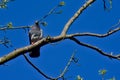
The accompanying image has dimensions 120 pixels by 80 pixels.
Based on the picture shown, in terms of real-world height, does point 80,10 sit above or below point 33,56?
above

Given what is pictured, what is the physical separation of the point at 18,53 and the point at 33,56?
4.75 ft

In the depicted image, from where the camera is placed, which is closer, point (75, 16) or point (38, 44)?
point (38, 44)

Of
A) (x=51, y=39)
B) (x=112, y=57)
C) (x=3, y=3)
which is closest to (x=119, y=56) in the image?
(x=112, y=57)

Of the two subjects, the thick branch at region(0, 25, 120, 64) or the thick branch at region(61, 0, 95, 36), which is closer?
the thick branch at region(0, 25, 120, 64)

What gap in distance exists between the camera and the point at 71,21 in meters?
5.60

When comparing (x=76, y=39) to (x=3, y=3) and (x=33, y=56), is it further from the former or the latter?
(x=3, y=3)

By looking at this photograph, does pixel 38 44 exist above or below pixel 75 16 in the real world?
below

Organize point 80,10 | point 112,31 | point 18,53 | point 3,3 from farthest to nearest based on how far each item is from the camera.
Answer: point 3,3, point 80,10, point 112,31, point 18,53

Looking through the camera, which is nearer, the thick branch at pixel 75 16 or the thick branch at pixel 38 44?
the thick branch at pixel 38 44

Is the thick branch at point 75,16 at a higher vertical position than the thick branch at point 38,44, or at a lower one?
higher

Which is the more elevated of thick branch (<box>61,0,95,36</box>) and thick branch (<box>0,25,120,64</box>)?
thick branch (<box>61,0,95,36</box>)

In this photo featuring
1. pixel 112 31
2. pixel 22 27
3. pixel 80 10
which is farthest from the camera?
pixel 22 27

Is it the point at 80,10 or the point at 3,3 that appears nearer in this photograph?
the point at 80,10

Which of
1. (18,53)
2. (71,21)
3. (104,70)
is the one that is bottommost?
(104,70)
